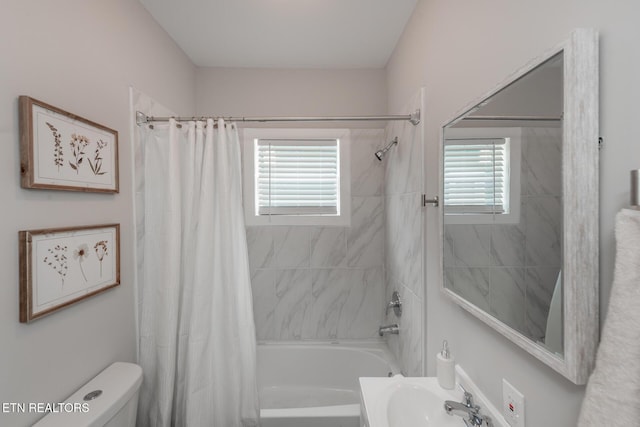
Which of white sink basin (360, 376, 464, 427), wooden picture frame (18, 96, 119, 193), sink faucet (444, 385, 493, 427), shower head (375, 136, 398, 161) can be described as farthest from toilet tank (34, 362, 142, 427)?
shower head (375, 136, 398, 161)

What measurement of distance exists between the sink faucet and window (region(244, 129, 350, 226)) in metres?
1.44

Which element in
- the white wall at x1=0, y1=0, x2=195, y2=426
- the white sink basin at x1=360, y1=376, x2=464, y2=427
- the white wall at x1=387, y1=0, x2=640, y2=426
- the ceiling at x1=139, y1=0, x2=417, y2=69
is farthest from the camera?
the ceiling at x1=139, y1=0, x2=417, y2=69

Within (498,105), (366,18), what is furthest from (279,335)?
(366,18)

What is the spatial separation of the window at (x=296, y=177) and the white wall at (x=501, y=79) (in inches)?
32.5

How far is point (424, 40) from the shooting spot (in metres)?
1.41

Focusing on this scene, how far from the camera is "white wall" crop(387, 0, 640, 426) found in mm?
498

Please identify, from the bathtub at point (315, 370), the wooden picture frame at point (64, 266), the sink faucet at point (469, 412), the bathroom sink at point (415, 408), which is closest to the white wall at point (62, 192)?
the wooden picture frame at point (64, 266)

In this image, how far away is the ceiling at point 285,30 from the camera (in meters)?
1.55

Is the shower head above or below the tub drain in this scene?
above

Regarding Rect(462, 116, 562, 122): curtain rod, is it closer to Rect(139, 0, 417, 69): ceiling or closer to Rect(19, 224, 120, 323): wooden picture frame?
Rect(139, 0, 417, 69): ceiling

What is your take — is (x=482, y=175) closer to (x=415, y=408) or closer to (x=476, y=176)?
(x=476, y=176)

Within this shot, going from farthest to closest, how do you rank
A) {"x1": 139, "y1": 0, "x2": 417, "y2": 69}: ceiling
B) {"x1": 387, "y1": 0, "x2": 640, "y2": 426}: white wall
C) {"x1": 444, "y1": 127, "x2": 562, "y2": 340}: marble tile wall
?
{"x1": 139, "y1": 0, "x2": 417, "y2": 69}: ceiling < {"x1": 444, "y1": 127, "x2": 562, "y2": 340}: marble tile wall < {"x1": 387, "y1": 0, "x2": 640, "y2": 426}: white wall

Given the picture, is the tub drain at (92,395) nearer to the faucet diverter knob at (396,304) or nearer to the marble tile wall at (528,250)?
the marble tile wall at (528,250)

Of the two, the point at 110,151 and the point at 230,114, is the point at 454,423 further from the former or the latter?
the point at 230,114
